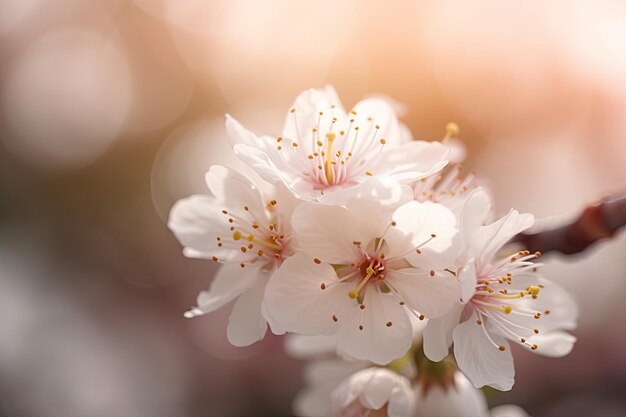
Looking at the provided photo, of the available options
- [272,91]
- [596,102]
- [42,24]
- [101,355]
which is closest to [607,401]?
[596,102]


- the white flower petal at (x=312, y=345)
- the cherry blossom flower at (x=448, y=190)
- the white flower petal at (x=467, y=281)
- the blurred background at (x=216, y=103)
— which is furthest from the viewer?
the blurred background at (x=216, y=103)

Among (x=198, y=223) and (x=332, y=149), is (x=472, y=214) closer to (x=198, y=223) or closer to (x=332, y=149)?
(x=332, y=149)

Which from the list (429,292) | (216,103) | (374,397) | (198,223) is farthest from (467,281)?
(216,103)

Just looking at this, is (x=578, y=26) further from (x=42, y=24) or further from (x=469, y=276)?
(x=469, y=276)

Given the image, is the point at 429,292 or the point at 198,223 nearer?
the point at 429,292

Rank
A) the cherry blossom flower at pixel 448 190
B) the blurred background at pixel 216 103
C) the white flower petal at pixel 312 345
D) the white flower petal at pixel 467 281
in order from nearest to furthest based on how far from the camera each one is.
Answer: the white flower petal at pixel 467 281 → the cherry blossom flower at pixel 448 190 → the white flower petal at pixel 312 345 → the blurred background at pixel 216 103

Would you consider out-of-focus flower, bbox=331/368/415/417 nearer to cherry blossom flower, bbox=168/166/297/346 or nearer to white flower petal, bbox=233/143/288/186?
cherry blossom flower, bbox=168/166/297/346

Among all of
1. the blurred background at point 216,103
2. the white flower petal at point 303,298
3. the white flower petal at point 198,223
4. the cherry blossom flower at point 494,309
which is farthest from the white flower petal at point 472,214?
the blurred background at point 216,103

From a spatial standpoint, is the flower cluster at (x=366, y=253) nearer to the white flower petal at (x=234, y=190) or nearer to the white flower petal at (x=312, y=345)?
the white flower petal at (x=234, y=190)
